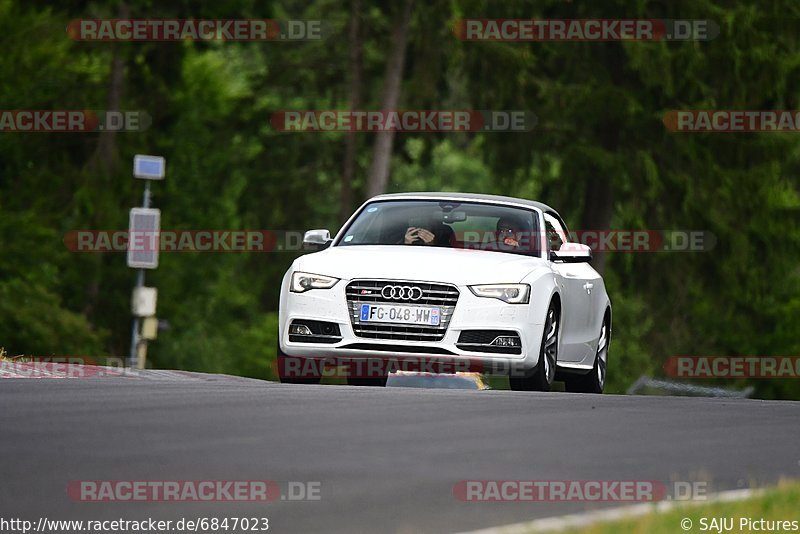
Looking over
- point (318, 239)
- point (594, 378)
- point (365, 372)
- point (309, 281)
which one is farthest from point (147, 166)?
point (309, 281)

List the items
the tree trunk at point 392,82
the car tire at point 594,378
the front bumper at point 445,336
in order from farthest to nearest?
1. the tree trunk at point 392,82
2. the car tire at point 594,378
3. the front bumper at point 445,336

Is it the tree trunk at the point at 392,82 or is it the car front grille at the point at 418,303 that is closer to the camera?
the car front grille at the point at 418,303

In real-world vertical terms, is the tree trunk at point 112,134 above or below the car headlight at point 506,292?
above

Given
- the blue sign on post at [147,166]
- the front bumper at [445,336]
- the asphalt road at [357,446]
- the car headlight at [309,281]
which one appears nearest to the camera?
the asphalt road at [357,446]

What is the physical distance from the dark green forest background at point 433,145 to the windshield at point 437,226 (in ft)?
79.3

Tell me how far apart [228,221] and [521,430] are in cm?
5586

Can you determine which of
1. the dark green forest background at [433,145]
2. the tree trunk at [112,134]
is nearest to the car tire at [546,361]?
the dark green forest background at [433,145]

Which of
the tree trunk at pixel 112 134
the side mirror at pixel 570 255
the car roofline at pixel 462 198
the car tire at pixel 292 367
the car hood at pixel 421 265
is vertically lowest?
the car tire at pixel 292 367

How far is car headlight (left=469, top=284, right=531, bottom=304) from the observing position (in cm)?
1572

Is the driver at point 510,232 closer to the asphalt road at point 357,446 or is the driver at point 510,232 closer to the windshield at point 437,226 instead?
the windshield at point 437,226

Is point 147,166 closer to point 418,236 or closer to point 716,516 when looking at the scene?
point 418,236

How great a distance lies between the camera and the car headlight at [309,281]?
1586cm

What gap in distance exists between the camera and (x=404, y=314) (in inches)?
616

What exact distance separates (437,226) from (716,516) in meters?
9.06
